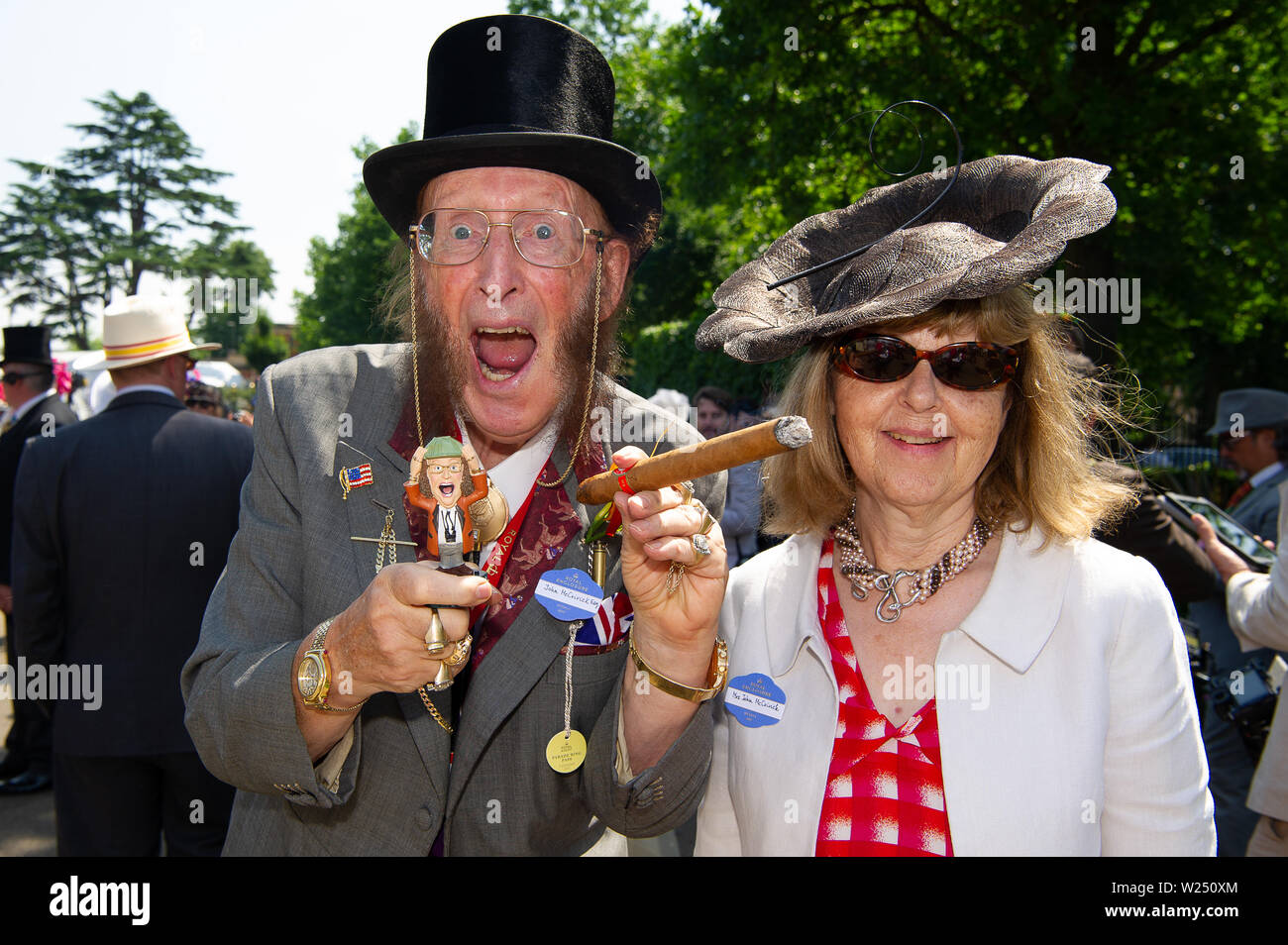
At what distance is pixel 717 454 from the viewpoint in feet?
Answer: 5.02

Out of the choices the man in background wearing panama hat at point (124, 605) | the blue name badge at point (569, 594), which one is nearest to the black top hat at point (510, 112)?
the blue name badge at point (569, 594)

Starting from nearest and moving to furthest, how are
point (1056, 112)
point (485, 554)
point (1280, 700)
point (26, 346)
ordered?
point (485, 554) < point (1280, 700) < point (26, 346) < point (1056, 112)

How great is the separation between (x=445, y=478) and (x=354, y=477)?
0.48 metres

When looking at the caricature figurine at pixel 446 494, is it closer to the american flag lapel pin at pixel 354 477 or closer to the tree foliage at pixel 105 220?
the american flag lapel pin at pixel 354 477

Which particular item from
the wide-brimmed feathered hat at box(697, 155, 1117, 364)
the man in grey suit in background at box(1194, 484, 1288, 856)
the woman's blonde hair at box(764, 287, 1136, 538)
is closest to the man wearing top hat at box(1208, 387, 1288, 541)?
the man in grey suit in background at box(1194, 484, 1288, 856)

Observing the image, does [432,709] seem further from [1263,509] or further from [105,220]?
[105,220]

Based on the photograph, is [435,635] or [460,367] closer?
[435,635]

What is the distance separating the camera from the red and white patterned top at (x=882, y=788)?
78.9 inches

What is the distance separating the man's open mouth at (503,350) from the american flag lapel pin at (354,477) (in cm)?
37

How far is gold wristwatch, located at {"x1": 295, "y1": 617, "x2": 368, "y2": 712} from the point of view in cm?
168

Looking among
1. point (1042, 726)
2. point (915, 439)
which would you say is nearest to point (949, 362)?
point (915, 439)

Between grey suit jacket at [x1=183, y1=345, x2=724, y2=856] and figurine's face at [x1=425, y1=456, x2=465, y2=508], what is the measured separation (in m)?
0.42
